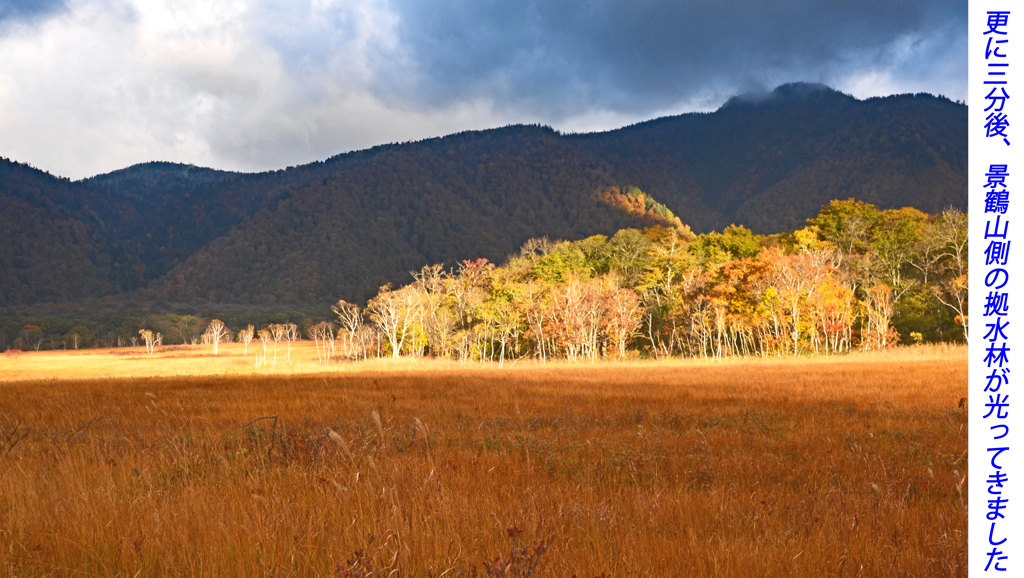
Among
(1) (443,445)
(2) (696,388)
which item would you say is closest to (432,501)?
(1) (443,445)

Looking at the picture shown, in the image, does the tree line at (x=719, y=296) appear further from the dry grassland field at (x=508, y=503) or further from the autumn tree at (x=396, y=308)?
the dry grassland field at (x=508, y=503)

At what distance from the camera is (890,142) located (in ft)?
652

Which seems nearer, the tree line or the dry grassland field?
the dry grassland field

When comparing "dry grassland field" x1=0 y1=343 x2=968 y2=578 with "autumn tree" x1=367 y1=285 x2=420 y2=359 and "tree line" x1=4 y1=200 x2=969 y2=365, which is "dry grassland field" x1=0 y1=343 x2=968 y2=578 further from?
"autumn tree" x1=367 y1=285 x2=420 y2=359

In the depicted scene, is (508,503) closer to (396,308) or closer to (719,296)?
(719,296)

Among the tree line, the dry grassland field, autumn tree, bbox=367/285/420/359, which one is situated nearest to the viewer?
the dry grassland field

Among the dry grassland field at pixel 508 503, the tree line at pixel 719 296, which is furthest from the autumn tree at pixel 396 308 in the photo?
the dry grassland field at pixel 508 503

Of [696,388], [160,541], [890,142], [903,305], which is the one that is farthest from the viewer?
[890,142]

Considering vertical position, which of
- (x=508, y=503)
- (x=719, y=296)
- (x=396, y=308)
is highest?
(x=719, y=296)

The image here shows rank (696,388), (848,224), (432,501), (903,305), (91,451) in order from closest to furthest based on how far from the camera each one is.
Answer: (432,501), (91,451), (696,388), (903,305), (848,224)

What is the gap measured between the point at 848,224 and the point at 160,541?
71.9m

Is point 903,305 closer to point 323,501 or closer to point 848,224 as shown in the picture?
point 848,224

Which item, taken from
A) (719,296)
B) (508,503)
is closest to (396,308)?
(719,296)

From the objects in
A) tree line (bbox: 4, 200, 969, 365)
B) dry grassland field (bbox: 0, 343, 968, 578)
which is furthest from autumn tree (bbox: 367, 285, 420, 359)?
dry grassland field (bbox: 0, 343, 968, 578)
